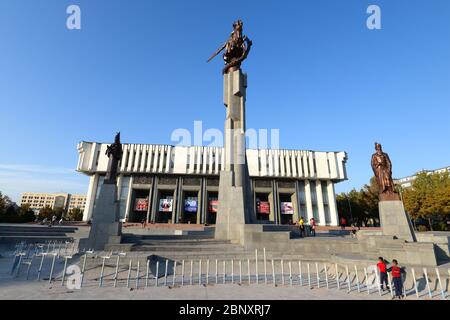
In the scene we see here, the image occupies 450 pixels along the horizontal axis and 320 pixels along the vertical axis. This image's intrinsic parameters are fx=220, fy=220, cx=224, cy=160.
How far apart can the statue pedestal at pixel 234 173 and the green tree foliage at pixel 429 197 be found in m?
37.1

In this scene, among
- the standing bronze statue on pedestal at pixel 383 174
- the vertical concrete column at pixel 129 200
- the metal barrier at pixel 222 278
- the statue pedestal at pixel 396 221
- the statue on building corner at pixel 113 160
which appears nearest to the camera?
the metal barrier at pixel 222 278

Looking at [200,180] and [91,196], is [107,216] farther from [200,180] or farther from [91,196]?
[91,196]

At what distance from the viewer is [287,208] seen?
52781 mm

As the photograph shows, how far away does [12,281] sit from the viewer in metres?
7.38

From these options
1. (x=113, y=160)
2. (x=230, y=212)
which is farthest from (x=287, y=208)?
(x=113, y=160)

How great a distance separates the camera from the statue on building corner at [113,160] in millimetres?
14715

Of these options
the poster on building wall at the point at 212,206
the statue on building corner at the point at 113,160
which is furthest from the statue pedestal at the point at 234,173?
the poster on building wall at the point at 212,206

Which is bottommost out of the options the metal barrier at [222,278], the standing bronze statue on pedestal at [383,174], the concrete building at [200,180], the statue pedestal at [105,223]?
the metal barrier at [222,278]

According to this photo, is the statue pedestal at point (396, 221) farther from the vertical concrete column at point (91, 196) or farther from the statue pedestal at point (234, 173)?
the vertical concrete column at point (91, 196)

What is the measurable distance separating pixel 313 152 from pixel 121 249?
170 feet
